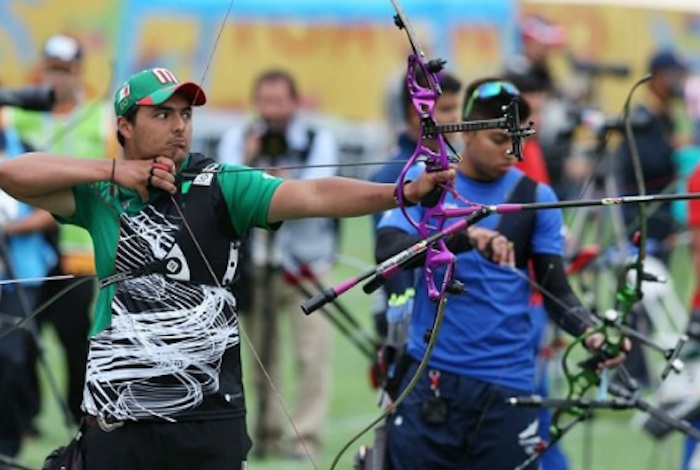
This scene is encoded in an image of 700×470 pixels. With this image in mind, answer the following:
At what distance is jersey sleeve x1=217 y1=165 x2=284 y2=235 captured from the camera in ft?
17.2

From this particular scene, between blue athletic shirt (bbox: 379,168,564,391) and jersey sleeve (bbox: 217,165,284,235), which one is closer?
jersey sleeve (bbox: 217,165,284,235)

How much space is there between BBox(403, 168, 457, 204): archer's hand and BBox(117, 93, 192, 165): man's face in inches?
29.2

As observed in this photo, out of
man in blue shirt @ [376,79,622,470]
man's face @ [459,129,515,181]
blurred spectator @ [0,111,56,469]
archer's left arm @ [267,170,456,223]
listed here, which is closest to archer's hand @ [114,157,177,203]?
archer's left arm @ [267,170,456,223]

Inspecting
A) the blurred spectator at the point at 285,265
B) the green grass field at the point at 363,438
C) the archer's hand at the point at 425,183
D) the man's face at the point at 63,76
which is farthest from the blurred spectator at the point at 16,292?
the archer's hand at the point at 425,183

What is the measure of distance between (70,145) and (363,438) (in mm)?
2247

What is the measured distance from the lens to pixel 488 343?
632cm

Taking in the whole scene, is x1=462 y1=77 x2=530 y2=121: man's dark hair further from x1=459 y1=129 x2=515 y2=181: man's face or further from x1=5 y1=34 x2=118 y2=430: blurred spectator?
x1=5 y1=34 x2=118 y2=430: blurred spectator

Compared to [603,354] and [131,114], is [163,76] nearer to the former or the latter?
[131,114]

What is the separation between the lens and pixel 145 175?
5.14m

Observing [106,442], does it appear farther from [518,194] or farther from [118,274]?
[518,194]

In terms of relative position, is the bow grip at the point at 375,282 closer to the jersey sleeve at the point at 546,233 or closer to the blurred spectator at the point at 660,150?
the jersey sleeve at the point at 546,233

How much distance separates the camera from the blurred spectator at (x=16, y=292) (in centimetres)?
798

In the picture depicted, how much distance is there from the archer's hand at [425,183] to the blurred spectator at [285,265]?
15.0 feet

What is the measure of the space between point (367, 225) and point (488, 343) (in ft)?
54.3
